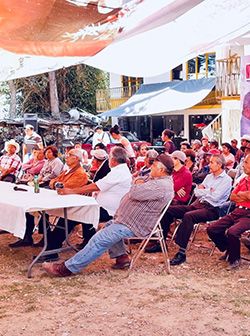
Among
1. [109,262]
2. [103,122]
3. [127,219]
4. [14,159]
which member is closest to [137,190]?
[127,219]

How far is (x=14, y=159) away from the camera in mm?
8797

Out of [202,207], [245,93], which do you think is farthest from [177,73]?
[202,207]

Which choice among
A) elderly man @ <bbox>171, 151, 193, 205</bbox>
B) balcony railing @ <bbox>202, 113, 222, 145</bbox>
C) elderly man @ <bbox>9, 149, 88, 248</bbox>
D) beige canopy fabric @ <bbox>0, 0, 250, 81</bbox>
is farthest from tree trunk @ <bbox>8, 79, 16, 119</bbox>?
elderly man @ <bbox>171, 151, 193, 205</bbox>

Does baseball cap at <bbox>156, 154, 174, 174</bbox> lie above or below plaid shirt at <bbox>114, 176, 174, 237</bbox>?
above

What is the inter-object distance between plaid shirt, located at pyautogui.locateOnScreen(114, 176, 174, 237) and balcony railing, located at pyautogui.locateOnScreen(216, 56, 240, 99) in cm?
1045

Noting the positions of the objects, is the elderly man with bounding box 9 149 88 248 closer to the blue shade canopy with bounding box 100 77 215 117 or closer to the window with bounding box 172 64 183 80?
the blue shade canopy with bounding box 100 77 215 117

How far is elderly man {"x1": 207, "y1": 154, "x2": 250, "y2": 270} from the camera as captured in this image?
493 centimetres

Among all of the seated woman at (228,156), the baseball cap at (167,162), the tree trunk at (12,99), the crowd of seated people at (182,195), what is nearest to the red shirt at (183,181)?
the crowd of seated people at (182,195)

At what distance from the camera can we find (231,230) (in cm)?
491

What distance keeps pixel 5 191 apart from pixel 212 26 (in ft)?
10.5

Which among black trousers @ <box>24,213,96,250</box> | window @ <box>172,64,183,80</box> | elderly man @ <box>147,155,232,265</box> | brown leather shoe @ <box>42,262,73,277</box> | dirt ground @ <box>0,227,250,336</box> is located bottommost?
dirt ground @ <box>0,227,250,336</box>

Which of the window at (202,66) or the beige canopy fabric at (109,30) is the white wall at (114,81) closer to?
the window at (202,66)

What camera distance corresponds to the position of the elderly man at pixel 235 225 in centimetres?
493

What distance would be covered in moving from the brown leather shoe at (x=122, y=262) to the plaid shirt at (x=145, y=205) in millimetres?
447
